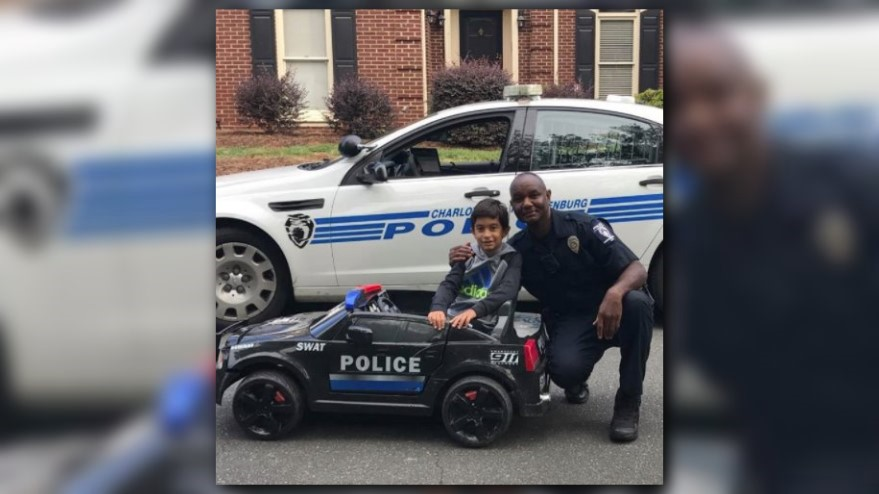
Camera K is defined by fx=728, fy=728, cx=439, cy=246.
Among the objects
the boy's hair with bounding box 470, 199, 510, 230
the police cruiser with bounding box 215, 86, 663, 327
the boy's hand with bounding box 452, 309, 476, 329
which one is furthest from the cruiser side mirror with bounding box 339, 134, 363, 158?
the boy's hand with bounding box 452, 309, 476, 329

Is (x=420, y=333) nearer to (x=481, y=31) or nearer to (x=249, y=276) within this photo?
(x=249, y=276)

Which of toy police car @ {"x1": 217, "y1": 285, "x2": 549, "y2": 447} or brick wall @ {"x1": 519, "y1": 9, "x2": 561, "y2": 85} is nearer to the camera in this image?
brick wall @ {"x1": 519, "y1": 9, "x2": 561, "y2": 85}

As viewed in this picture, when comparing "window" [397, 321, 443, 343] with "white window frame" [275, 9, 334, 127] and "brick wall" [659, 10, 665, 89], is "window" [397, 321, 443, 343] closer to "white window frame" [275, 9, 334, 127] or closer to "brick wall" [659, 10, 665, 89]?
"white window frame" [275, 9, 334, 127]

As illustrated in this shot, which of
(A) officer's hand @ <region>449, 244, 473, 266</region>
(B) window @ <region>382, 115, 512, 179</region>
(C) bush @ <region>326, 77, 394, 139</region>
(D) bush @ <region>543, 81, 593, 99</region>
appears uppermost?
(D) bush @ <region>543, 81, 593, 99</region>

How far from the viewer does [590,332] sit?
9.74 feet

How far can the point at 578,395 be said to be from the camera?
319 cm

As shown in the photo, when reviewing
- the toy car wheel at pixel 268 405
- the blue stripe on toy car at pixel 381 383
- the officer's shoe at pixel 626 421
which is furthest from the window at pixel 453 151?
the officer's shoe at pixel 626 421

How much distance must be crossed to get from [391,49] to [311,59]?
0.28 metres

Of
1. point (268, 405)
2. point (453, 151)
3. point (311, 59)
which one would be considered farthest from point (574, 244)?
point (268, 405)

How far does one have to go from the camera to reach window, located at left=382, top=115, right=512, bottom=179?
3.02 meters

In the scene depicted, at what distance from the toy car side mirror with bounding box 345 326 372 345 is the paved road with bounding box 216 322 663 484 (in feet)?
1.50

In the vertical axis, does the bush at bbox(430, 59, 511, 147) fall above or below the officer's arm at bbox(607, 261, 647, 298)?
above

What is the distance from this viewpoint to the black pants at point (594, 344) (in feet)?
9.46

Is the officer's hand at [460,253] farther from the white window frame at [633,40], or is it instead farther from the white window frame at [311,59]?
the white window frame at [633,40]
